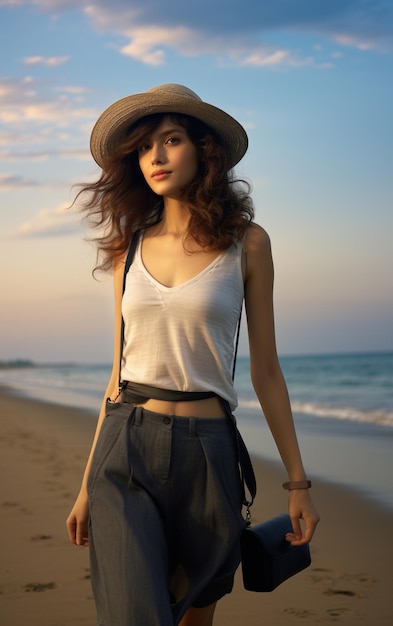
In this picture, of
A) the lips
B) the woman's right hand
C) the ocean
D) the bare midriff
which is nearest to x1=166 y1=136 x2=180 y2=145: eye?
the lips

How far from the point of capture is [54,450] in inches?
378

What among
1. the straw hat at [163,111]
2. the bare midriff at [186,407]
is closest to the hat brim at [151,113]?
the straw hat at [163,111]

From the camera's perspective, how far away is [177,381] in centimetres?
252

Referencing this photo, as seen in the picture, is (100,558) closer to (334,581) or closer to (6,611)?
(6,611)

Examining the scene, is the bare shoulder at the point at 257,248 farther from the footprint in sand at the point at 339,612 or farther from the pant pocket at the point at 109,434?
the footprint in sand at the point at 339,612

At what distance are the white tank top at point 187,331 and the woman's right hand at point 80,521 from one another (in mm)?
406

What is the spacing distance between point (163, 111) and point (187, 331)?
0.76m

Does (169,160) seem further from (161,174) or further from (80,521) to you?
(80,521)

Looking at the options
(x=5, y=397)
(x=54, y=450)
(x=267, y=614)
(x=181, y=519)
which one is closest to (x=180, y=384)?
(x=181, y=519)

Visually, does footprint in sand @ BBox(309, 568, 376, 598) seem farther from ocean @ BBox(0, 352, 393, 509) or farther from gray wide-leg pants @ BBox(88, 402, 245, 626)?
gray wide-leg pants @ BBox(88, 402, 245, 626)

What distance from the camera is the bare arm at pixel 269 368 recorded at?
2670 mm

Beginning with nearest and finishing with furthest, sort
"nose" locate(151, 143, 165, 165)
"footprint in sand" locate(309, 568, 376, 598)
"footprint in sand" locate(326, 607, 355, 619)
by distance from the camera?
"nose" locate(151, 143, 165, 165) < "footprint in sand" locate(326, 607, 355, 619) < "footprint in sand" locate(309, 568, 376, 598)

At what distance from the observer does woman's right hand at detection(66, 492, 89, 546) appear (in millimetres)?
2627

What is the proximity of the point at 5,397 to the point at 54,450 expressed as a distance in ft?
33.6
